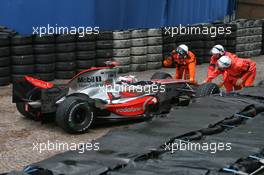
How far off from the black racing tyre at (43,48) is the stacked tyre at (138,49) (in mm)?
2650

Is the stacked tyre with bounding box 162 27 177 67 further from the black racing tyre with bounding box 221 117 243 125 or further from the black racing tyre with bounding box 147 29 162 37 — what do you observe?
the black racing tyre with bounding box 221 117 243 125

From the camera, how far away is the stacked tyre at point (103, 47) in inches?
554

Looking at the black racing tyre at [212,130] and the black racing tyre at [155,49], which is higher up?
the black racing tyre at [155,49]

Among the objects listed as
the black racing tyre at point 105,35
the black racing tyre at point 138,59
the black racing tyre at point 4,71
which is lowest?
the black racing tyre at point 4,71

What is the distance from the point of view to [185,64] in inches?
475

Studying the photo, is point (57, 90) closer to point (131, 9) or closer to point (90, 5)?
point (90, 5)

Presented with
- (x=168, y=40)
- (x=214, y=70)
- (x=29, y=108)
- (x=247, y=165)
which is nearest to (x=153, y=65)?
(x=168, y=40)

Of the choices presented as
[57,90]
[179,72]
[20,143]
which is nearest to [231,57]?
[179,72]

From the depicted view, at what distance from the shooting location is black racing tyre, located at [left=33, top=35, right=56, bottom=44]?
517 inches

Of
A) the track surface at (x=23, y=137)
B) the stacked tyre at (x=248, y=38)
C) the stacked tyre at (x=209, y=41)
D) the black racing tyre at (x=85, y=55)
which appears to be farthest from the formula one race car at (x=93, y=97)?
the stacked tyre at (x=248, y=38)

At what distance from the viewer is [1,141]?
8.52 meters

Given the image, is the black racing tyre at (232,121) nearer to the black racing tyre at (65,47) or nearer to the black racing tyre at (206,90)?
the black racing tyre at (206,90)

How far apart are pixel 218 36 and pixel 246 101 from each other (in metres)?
8.60

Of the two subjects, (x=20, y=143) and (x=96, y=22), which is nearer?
(x=20, y=143)
